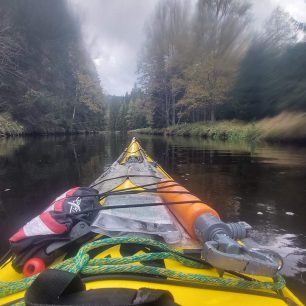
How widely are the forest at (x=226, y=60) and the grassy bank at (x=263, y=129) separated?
0.65 m

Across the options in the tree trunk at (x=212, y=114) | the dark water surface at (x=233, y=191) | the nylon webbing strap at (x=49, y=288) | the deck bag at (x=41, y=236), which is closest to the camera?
the nylon webbing strap at (x=49, y=288)

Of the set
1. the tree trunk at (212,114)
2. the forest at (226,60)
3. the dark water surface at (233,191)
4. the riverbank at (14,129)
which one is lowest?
the dark water surface at (233,191)

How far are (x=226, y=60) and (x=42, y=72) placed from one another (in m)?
19.0

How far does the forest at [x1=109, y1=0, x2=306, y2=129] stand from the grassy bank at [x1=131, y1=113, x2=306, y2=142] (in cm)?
65

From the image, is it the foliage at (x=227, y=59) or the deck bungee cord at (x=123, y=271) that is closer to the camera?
the deck bungee cord at (x=123, y=271)

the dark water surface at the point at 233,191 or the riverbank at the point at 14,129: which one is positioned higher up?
the riverbank at the point at 14,129

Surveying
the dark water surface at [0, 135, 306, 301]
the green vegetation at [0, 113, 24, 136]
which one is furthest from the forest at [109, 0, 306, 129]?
the green vegetation at [0, 113, 24, 136]

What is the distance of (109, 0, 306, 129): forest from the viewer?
1803cm

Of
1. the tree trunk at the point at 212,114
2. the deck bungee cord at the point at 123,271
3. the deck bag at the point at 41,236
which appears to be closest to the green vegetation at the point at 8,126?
the tree trunk at the point at 212,114

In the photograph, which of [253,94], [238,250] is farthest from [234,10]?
[238,250]

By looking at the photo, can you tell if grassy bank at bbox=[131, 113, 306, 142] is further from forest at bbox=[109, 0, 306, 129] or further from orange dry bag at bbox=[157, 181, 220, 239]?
orange dry bag at bbox=[157, 181, 220, 239]

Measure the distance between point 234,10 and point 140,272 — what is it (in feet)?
89.8

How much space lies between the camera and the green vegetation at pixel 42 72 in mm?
25625

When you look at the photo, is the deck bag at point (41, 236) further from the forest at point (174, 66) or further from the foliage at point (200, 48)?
the foliage at point (200, 48)
